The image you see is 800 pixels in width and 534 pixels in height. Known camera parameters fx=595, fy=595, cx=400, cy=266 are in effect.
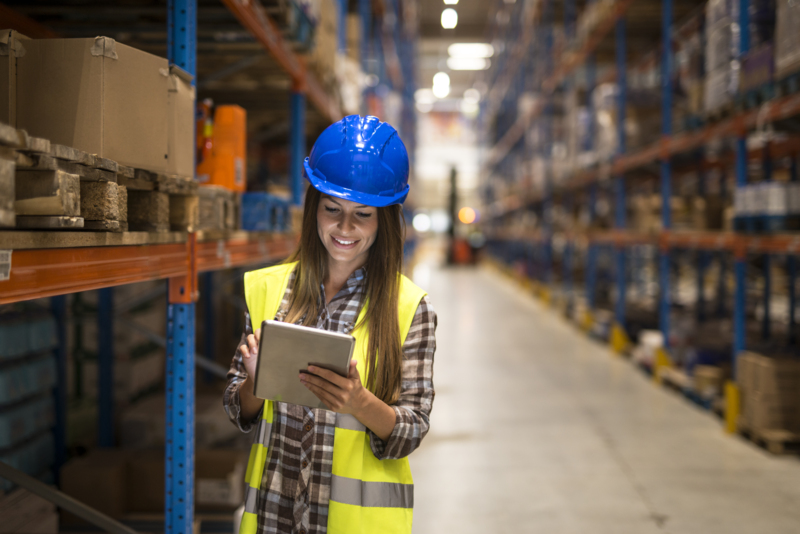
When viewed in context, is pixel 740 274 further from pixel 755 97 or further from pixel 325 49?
pixel 325 49

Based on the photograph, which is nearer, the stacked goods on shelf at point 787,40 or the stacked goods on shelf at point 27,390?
the stacked goods on shelf at point 27,390

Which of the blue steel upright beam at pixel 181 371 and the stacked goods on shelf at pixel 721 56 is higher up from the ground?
the stacked goods on shelf at pixel 721 56

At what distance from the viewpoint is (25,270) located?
4.40 feet

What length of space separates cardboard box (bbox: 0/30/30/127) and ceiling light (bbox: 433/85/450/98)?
2649 cm

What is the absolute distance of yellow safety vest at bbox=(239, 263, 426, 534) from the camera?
1.43m

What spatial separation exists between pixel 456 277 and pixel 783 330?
13851 millimetres

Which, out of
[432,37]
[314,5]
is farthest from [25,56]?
[432,37]

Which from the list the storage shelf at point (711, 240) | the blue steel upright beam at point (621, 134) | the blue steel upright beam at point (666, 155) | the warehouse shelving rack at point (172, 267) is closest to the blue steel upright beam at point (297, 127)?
the warehouse shelving rack at point (172, 267)

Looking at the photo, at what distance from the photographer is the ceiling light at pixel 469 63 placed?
23.8 meters

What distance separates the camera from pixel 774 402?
13.8 feet

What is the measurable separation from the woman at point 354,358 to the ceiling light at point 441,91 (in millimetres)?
26685

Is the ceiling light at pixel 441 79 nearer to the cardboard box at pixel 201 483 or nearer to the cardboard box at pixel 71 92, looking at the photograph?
the cardboard box at pixel 201 483

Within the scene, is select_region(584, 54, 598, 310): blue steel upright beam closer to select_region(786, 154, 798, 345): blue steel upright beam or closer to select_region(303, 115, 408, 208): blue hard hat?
select_region(786, 154, 798, 345): blue steel upright beam

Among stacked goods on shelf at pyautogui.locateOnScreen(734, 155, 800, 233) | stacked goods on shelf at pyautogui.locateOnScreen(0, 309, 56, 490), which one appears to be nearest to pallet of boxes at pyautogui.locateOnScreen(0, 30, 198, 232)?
stacked goods on shelf at pyautogui.locateOnScreen(0, 309, 56, 490)
